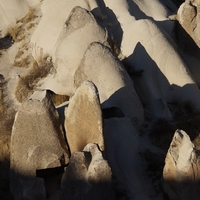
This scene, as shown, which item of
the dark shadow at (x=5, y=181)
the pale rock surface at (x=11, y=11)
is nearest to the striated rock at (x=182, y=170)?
the dark shadow at (x=5, y=181)

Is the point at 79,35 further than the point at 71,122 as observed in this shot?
Yes

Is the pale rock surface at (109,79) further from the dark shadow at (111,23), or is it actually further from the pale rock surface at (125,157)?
the dark shadow at (111,23)

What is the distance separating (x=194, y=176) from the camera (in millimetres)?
7160

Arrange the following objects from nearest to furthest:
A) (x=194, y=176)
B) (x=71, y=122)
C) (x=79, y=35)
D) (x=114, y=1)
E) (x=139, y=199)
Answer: (x=194, y=176) < (x=139, y=199) < (x=71, y=122) < (x=79, y=35) < (x=114, y=1)

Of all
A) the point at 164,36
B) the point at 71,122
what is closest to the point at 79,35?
the point at 164,36

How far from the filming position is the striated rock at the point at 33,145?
26.7ft

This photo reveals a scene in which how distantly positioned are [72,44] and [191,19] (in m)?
2.43

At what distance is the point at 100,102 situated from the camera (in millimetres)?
8570

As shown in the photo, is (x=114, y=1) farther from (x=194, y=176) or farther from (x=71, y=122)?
(x=194, y=176)

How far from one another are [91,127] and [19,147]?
3.70 ft

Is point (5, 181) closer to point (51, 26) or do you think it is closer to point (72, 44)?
point (72, 44)

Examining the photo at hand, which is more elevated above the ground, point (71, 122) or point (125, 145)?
point (71, 122)

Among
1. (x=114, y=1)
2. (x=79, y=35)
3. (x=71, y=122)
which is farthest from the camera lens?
(x=114, y=1)

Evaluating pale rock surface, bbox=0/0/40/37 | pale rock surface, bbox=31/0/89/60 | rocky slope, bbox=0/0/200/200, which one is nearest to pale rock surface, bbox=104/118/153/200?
rocky slope, bbox=0/0/200/200
